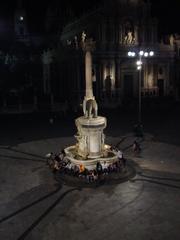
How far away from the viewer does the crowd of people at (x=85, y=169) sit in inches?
810

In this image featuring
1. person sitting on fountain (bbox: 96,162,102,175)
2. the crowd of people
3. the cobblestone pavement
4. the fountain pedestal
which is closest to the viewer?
the cobblestone pavement

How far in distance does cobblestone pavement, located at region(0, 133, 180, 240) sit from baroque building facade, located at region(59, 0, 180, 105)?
94.5 feet

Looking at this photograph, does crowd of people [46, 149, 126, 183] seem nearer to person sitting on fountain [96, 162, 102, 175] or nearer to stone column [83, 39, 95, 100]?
person sitting on fountain [96, 162, 102, 175]

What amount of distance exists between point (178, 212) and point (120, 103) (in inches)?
1382

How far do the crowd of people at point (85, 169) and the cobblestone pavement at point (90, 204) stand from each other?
0.73 meters

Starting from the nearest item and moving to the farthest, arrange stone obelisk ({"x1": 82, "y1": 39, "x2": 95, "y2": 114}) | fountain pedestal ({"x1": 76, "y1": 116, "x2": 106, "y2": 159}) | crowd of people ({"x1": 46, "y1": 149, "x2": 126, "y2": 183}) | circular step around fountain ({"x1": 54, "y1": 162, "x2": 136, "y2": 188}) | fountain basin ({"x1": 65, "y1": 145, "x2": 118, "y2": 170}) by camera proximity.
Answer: circular step around fountain ({"x1": 54, "y1": 162, "x2": 136, "y2": 188}) → crowd of people ({"x1": 46, "y1": 149, "x2": 126, "y2": 183}) → fountain basin ({"x1": 65, "y1": 145, "x2": 118, "y2": 170}) → fountain pedestal ({"x1": 76, "y1": 116, "x2": 106, "y2": 159}) → stone obelisk ({"x1": 82, "y1": 39, "x2": 95, "y2": 114})

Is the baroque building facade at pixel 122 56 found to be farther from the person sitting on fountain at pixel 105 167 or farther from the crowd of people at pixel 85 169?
the person sitting on fountain at pixel 105 167

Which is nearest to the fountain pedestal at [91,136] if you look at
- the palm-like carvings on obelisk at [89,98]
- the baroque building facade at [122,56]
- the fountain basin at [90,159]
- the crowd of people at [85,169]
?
the fountain basin at [90,159]

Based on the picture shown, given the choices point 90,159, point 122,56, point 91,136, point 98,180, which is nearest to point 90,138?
point 91,136

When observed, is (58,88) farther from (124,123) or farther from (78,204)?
(78,204)

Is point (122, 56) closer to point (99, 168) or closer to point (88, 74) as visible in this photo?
point (88, 74)

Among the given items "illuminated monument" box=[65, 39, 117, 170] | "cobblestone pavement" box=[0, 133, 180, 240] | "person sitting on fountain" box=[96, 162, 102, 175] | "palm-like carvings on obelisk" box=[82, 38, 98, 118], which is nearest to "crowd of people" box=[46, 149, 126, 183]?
"person sitting on fountain" box=[96, 162, 102, 175]

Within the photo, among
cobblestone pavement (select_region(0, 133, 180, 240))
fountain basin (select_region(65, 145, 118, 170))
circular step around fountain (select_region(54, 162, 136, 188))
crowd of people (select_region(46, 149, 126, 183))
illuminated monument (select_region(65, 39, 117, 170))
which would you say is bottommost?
cobblestone pavement (select_region(0, 133, 180, 240))

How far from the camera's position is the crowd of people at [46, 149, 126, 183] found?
20.6 metres
